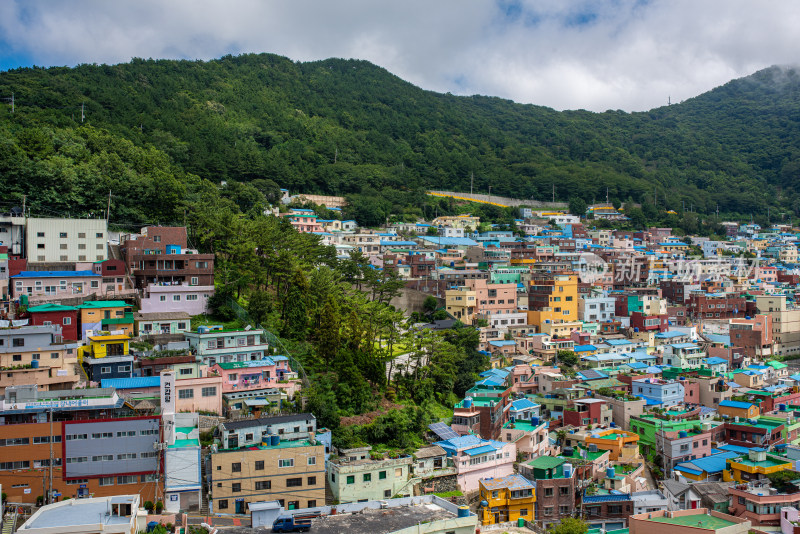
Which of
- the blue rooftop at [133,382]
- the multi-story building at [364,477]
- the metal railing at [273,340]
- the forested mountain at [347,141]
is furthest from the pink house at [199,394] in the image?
the forested mountain at [347,141]

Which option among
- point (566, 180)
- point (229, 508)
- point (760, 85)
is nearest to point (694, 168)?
point (566, 180)

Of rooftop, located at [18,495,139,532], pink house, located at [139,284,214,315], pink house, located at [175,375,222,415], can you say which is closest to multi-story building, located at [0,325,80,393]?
pink house, located at [175,375,222,415]

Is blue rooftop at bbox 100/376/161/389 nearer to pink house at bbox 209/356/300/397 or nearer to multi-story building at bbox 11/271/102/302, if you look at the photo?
pink house at bbox 209/356/300/397

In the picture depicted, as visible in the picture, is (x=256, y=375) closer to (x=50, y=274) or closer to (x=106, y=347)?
(x=106, y=347)

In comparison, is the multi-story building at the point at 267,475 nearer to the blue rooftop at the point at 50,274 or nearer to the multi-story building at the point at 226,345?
the multi-story building at the point at 226,345

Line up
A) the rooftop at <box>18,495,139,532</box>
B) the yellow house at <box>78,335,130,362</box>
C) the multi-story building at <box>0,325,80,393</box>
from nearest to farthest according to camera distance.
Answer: the rooftop at <box>18,495,139,532</box> → the multi-story building at <box>0,325,80,393</box> → the yellow house at <box>78,335,130,362</box>

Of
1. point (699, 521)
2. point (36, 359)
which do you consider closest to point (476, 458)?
point (699, 521)
